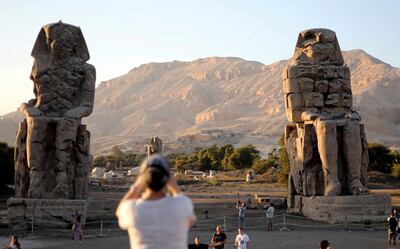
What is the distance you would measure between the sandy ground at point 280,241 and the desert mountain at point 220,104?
75890mm

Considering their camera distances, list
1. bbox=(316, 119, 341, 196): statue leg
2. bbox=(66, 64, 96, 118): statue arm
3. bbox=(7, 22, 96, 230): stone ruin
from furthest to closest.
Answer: bbox=(316, 119, 341, 196): statue leg < bbox=(66, 64, 96, 118): statue arm < bbox=(7, 22, 96, 230): stone ruin

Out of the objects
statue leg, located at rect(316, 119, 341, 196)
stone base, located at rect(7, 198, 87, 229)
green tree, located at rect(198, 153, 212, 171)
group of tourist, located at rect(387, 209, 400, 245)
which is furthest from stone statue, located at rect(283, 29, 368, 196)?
green tree, located at rect(198, 153, 212, 171)

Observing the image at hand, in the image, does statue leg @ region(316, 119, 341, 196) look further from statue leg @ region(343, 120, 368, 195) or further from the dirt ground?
the dirt ground

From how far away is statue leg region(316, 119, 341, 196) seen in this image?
1509cm

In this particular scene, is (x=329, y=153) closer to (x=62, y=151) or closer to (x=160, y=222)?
(x=62, y=151)

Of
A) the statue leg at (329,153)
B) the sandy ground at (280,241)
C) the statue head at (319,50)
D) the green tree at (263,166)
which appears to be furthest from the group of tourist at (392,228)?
the green tree at (263,166)

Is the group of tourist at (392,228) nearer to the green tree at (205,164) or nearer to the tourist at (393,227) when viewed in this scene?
the tourist at (393,227)

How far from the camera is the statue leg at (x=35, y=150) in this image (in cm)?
1393

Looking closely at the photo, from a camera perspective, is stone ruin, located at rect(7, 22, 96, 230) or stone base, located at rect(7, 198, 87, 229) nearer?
stone base, located at rect(7, 198, 87, 229)

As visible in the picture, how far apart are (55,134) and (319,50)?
6.95 meters

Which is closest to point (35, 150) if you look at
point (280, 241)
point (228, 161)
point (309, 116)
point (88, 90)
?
point (88, 90)

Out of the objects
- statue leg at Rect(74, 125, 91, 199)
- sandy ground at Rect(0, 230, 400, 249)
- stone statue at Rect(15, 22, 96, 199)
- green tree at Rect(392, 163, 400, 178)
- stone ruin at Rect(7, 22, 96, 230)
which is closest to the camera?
sandy ground at Rect(0, 230, 400, 249)

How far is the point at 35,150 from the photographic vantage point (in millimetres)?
13969

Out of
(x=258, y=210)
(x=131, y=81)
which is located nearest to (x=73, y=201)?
(x=258, y=210)
